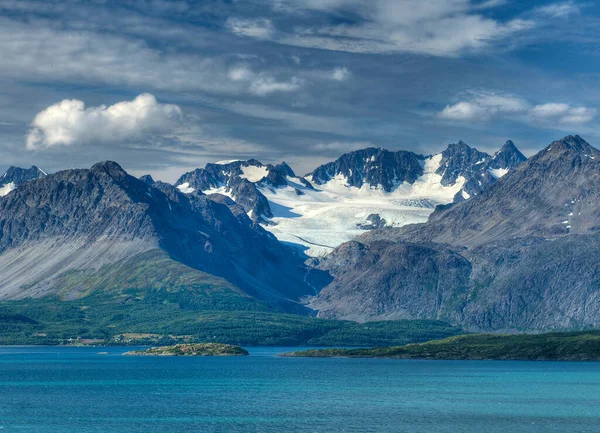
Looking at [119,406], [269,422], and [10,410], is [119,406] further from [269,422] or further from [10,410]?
[269,422]

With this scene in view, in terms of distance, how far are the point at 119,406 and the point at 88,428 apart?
32.4 m

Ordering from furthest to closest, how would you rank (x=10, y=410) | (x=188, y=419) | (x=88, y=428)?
(x=10, y=410) < (x=188, y=419) < (x=88, y=428)

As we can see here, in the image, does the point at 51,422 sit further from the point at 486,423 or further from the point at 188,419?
the point at 486,423

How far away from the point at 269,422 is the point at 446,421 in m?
29.2

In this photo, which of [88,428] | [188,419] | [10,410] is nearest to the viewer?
[88,428]

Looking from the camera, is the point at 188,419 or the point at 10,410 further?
the point at 10,410

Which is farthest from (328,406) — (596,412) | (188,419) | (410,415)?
(596,412)

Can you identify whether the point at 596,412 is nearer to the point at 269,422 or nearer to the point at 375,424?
the point at 375,424

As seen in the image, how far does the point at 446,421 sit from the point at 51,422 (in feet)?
213

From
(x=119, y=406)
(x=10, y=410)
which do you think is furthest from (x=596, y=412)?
(x=10, y=410)

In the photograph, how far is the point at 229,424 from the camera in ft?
519

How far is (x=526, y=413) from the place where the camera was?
175m

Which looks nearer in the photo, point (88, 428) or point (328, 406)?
point (88, 428)

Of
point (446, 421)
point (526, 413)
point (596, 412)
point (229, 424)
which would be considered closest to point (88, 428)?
point (229, 424)
